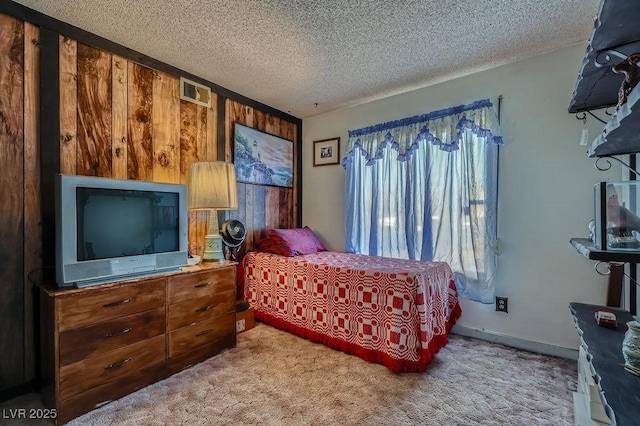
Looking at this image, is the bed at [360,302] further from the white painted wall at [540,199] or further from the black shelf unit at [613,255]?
the black shelf unit at [613,255]

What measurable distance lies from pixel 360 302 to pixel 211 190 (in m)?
1.51

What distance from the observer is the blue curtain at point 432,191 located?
246 cm

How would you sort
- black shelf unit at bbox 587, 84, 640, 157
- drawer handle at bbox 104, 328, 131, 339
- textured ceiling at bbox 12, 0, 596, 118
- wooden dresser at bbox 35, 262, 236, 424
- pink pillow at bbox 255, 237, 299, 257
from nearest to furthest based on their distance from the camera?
black shelf unit at bbox 587, 84, 640, 157 → wooden dresser at bbox 35, 262, 236, 424 → drawer handle at bbox 104, 328, 131, 339 → textured ceiling at bbox 12, 0, 596, 118 → pink pillow at bbox 255, 237, 299, 257

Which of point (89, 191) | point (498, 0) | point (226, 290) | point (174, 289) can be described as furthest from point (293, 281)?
point (498, 0)

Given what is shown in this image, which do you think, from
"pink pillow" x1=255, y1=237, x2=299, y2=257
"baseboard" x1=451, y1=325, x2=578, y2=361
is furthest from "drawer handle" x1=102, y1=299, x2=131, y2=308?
"baseboard" x1=451, y1=325, x2=578, y2=361

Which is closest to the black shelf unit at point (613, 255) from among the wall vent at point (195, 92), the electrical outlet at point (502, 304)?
the electrical outlet at point (502, 304)

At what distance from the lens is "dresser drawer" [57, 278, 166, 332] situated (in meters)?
1.50

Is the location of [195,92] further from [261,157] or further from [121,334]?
[121,334]

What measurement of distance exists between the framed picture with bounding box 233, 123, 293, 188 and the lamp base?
33.7 inches

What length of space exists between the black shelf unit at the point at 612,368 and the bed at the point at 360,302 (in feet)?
3.07

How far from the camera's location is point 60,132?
6.16ft

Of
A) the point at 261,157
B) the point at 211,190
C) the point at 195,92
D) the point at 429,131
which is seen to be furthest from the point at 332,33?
the point at 261,157

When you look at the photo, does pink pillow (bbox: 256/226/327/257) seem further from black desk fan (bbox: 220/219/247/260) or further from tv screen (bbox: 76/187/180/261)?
tv screen (bbox: 76/187/180/261)

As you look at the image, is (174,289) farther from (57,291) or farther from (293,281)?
(293,281)
